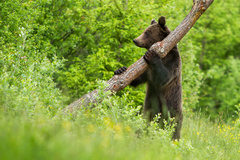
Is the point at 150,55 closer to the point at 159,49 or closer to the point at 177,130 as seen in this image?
the point at 159,49

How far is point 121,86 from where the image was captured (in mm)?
4785

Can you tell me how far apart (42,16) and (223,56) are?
1790 cm

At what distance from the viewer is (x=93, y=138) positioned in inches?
110

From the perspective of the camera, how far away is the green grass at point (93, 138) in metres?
1.89

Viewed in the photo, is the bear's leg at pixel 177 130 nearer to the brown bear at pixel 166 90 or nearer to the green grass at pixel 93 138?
the brown bear at pixel 166 90

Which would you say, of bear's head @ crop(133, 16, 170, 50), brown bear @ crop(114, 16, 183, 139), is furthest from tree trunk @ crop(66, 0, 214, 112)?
bear's head @ crop(133, 16, 170, 50)

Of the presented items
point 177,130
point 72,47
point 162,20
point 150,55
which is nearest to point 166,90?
point 177,130

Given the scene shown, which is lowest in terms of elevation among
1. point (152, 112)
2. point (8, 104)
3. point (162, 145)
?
point (152, 112)

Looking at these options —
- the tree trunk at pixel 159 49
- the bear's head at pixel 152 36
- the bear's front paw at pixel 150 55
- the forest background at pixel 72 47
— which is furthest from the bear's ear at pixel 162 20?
the forest background at pixel 72 47

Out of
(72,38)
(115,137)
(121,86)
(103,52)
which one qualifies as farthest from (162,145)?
(72,38)

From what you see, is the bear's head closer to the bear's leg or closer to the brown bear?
the brown bear

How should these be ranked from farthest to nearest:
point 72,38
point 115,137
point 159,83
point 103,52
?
point 72,38
point 103,52
point 159,83
point 115,137

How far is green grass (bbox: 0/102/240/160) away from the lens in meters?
1.89

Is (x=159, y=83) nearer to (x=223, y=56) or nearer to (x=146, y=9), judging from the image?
(x=146, y=9)
